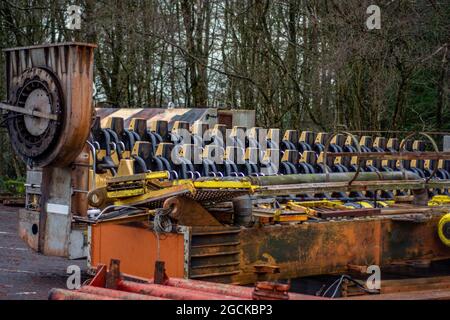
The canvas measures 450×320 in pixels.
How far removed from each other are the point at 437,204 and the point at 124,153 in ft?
12.0

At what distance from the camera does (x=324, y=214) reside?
7.39 m

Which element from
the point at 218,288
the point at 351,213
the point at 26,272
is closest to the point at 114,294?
the point at 218,288

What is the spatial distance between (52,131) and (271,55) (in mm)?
14024

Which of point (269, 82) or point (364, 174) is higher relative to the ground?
point (269, 82)

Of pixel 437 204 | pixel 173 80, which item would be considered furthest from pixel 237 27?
pixel 437 204

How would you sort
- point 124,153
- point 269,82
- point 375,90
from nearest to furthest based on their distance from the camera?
point 124,153, point 375,90, point 269,82

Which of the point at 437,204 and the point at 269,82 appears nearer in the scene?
the point at 437,204

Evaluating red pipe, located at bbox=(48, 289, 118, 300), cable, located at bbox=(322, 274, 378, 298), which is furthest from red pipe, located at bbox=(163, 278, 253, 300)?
cable, located at bbox=(322, 274, 378, 298)

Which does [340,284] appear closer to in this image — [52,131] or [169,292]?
[169,292]

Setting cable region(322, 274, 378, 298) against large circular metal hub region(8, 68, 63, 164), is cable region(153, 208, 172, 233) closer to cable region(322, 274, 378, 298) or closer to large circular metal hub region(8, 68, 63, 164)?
large circular metal hub region(8, 68, 63, 164)

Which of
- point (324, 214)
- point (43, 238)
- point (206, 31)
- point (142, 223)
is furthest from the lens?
point (206, 31)

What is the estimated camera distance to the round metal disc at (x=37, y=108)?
714 centimetres

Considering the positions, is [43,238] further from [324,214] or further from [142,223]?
[324,214]

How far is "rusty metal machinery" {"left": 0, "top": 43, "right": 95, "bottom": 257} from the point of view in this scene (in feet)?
23.0
